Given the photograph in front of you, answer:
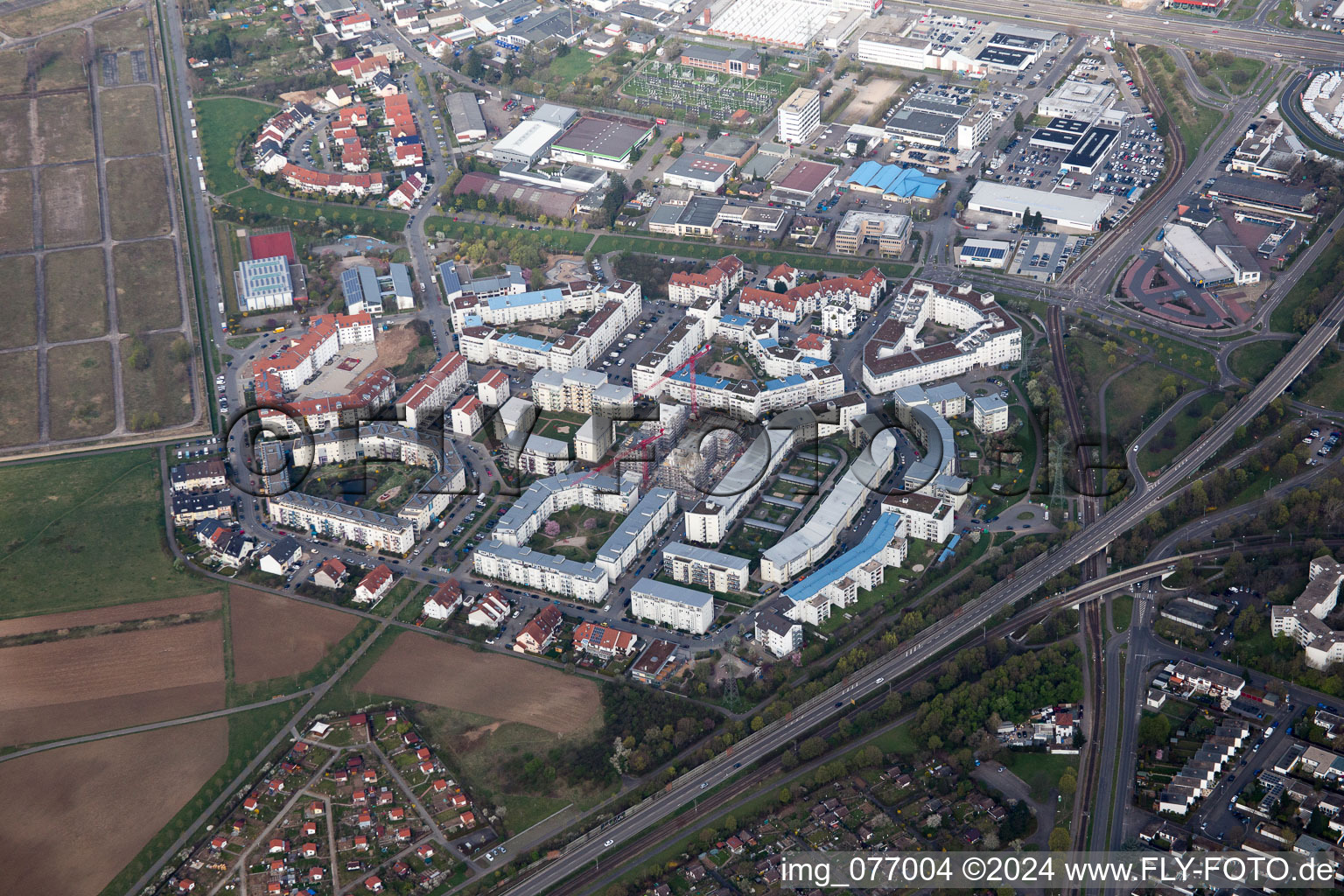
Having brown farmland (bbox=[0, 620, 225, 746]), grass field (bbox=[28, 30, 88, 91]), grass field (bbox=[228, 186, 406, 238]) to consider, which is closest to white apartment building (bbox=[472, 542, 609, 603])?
brown farmland (bbox=[0, 620, 225, 746])

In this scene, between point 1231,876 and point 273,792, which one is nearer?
point 1231,876

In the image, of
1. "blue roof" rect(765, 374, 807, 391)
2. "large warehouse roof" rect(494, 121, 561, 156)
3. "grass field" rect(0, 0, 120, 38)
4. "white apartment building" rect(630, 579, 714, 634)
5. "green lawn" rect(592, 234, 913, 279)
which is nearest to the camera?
"white apartment building" rect(630, 579, 714, 634)

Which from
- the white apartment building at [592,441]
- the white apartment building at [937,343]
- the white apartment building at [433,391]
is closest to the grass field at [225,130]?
the white apartment building at [433,391]

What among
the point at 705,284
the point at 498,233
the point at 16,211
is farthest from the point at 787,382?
the point at 16,211

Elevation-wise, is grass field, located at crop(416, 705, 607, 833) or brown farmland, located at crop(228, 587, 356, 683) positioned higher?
grass field, located at crop(416, 705, 607, 833)

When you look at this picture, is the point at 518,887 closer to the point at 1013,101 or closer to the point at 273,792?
the point at 273,792

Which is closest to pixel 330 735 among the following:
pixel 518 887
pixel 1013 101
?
pixel 518 887

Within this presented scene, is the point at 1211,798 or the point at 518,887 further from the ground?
the point at 1211,798

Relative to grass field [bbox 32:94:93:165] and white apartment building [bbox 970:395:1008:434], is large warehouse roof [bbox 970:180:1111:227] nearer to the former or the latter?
white apartment building [bbox 970:395:1008:434]
